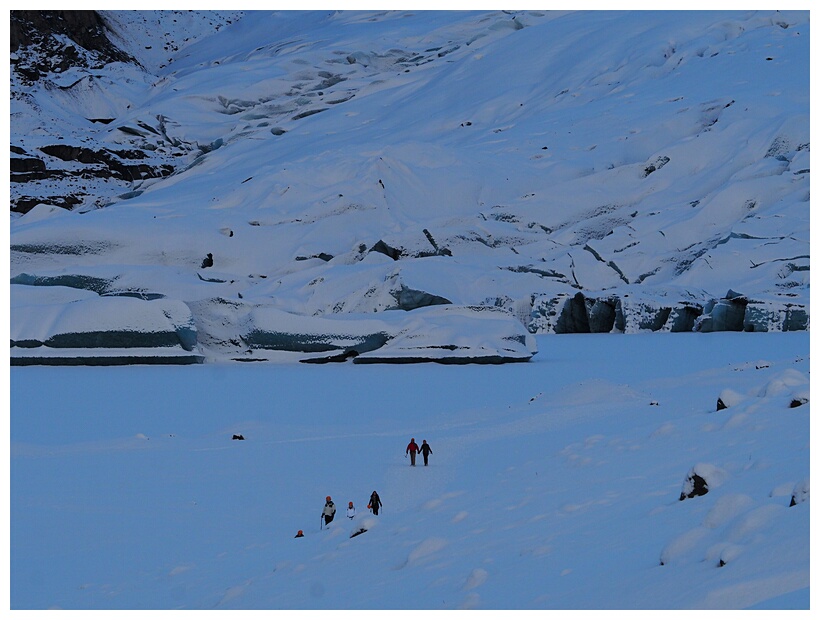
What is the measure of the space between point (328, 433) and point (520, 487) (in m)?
4.22

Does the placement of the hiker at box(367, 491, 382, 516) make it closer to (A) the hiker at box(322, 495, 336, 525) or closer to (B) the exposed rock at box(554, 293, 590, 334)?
(A) the hiker at box(322, 495, 336, 525)

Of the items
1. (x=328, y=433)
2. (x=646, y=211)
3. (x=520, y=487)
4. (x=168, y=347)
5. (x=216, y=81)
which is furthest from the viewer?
(x=216, y=81)

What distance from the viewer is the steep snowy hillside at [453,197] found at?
2231 centimetres

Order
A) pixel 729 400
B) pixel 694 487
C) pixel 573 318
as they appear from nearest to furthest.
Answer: pixel 694 487 < pixel 729 400 < pixel 573 318

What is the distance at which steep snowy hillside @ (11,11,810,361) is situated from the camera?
73.2 feet

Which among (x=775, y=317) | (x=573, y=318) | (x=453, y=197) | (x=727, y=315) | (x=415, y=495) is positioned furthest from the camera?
(x=453, y=197)

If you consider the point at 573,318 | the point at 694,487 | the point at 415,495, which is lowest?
the point at 573,318

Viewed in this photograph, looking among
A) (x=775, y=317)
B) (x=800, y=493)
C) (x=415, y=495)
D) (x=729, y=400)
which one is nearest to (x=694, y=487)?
(x=800, y=493)

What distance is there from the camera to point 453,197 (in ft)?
109

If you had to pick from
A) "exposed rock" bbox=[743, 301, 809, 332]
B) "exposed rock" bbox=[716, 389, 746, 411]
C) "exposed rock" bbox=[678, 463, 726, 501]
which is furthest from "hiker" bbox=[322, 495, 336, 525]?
"exposed rock" bbox=[743, 301, 809, 332]

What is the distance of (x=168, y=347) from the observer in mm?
17562

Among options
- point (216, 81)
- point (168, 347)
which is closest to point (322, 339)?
point (168, 347)

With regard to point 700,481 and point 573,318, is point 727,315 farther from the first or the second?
point 700,481

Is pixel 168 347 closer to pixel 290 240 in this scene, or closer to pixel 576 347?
pixel 576 347
